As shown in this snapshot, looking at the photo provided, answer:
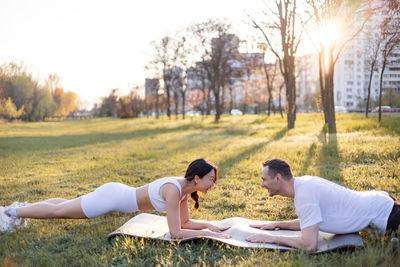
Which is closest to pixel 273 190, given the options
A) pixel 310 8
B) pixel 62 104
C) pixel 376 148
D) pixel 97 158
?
pixel 376 148

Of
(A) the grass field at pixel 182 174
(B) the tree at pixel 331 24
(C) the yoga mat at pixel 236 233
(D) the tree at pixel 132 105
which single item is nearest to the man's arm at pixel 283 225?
(C) the yoga mat at pixel 236 233

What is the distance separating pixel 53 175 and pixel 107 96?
92.1 meters

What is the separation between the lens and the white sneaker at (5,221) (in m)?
4.76

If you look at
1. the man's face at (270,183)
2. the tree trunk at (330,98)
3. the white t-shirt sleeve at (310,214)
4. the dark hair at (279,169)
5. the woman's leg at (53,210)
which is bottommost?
the woman's leg at (53,210)

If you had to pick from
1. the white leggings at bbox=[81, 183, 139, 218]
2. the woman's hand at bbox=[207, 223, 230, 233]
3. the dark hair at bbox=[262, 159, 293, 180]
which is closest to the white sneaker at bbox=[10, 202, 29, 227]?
the white leggings at bbox=[81, 183, 139, 218]

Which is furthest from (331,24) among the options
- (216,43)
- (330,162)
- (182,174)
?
(216,43)

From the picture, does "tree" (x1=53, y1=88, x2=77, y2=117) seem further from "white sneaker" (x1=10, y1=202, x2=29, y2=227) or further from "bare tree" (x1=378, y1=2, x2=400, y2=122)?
"white sneaker" (x1=10, y1=202, x2=29, y2=227)

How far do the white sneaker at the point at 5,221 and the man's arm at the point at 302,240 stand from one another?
10.4 ft

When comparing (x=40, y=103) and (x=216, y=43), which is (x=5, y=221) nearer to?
(x=216, y=43)

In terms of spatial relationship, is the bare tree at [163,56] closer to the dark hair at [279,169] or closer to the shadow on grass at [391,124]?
the shadow on grass at [391,124]

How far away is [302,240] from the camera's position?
12.2 feet

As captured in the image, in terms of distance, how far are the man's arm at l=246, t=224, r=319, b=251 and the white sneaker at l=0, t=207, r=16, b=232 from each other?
10.4ft

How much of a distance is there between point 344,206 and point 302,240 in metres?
0.56

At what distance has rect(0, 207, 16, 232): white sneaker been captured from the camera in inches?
187
